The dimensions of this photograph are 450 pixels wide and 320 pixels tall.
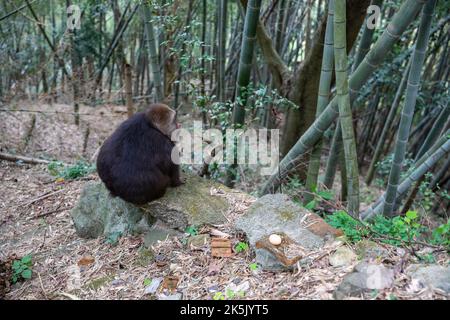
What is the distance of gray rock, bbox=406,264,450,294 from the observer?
2.09 metres

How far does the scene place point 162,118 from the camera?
3311 mm

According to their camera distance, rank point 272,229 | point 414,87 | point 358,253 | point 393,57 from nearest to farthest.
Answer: point 358,253
point 272,229
point 414,87
point 393,57

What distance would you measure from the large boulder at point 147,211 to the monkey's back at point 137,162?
11 cm

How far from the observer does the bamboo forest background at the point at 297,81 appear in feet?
10.9

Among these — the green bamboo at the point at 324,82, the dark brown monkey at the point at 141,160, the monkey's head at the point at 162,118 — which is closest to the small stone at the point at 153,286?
the dark brown monkey at the point at 141,160

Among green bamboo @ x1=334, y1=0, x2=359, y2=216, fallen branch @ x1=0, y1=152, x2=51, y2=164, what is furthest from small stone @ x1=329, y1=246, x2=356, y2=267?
fallen branch @ x1=0, y1=152, x2=51, y2=164

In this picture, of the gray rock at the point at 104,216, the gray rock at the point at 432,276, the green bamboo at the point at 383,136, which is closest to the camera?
the gray rock at the point at 432,276

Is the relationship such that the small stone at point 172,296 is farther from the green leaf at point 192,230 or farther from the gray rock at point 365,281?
the gray rock at point 365,281

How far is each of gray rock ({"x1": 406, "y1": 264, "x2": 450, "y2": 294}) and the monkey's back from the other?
5.98ft

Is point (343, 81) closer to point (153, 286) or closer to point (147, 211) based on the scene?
point (147, 211)

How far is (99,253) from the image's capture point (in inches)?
121
